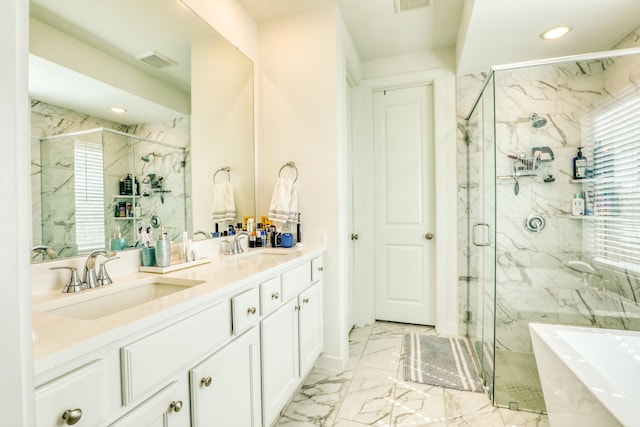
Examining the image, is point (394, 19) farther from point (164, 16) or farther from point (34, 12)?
point (34, 12)

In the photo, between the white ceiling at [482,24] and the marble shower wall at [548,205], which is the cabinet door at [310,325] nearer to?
the marble shower wall at [548,205]

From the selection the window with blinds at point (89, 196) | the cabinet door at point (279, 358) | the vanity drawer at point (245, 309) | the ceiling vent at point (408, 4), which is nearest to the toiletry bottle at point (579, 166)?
the ceiling vent at point (408, 4)

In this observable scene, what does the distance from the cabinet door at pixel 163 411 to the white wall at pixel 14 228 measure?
A: 49 centimetres

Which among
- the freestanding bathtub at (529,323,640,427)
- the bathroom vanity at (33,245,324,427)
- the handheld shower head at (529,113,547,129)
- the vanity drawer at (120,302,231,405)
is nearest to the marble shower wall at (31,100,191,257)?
the bathroom vanity at (33,245,324,427)

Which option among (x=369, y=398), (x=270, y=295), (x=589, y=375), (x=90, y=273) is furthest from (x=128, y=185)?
(x=589, y=375)

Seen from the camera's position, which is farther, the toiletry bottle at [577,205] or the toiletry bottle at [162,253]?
the toiletry bottle at [577,205]

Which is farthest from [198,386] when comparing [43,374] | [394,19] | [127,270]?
[394,19]

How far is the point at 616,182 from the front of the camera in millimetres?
1959

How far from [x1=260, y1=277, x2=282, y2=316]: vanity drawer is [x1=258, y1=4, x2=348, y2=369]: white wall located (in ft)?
2.45

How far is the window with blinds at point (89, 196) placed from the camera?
1.19 metres

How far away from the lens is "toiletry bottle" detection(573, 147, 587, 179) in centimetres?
209

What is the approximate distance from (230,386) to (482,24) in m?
2.58

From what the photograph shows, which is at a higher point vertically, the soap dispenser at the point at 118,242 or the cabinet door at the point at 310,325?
the soap dispenser at the point at 118,242

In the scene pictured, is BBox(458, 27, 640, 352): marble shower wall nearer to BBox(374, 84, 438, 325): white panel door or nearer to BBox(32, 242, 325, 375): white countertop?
BBox(374, 84, 438, 325): white panel door
